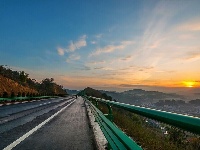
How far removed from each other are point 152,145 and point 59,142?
234 cm

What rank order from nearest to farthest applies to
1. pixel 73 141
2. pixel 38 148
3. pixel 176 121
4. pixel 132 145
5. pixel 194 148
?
pixel 176 121, pixel 132 145, pixel 38 148, pixel 194 148, pixel 73 141

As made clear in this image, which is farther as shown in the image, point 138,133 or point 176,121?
point 138,133

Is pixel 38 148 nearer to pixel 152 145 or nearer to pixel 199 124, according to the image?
pixel 152 145

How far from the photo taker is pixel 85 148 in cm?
646

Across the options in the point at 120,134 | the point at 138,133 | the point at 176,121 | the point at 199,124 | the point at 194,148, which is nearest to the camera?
the point at 199,124

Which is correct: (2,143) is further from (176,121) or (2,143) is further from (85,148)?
(176,121)

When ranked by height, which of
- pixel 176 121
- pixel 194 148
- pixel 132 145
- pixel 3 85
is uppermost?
pixel 3 85

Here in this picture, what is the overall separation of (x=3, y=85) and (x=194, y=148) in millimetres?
56812

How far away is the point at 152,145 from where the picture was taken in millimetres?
6789

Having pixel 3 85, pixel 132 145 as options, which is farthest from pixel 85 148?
pixel 3 85

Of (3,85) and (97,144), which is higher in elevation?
(3,85)

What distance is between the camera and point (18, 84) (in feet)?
239

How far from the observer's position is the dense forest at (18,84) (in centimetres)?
5311

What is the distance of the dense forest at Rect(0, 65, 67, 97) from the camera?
53.1 meters
